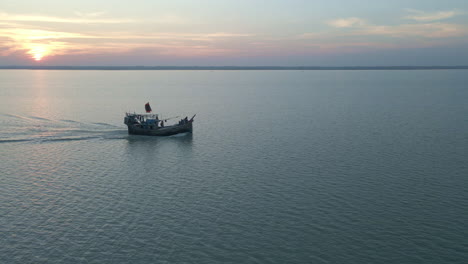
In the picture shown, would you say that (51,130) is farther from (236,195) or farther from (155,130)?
(236,195)

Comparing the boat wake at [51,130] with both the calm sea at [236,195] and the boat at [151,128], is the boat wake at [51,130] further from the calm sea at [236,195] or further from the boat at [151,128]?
the boat at [151,128]

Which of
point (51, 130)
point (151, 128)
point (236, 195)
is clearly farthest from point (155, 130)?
point (236, 195)

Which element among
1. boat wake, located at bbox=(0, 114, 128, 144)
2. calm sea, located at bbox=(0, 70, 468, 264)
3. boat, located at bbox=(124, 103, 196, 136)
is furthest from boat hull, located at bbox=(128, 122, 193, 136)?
boat wake, located at bbox=(0, 114, 128, 144)

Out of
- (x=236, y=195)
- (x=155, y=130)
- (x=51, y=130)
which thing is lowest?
(x=236, y=195)

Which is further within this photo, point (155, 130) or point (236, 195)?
point (155, 130)

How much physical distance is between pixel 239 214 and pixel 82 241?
15.3 meters

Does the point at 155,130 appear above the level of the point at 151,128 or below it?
below

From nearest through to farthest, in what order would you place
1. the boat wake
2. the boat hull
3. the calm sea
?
1. the calm sea
2. the boat wake
3. the boat hull

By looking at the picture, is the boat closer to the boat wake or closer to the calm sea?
the calm sea

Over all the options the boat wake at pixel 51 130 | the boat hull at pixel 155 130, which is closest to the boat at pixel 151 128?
the boat hull at pixel 155 130

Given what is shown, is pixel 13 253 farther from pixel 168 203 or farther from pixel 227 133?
Answer: pixel 227 133

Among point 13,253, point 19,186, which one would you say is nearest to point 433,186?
point 13,253

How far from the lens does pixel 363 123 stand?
311ft

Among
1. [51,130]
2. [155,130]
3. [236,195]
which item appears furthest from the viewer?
[51,130]
